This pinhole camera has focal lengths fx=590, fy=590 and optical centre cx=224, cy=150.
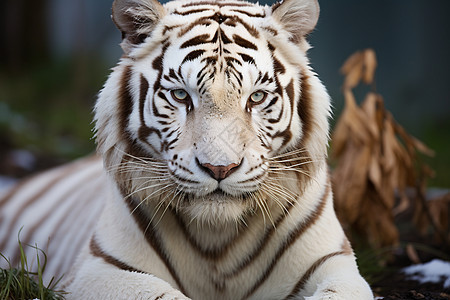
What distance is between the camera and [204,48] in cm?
169

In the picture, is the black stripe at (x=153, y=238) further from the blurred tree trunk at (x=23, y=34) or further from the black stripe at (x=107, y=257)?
the blurred tree trunk at (x=23, y=34)

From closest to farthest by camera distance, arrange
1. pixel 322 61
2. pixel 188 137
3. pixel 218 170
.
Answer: pixel 218 170, pixel 188 137, pixel 322 61

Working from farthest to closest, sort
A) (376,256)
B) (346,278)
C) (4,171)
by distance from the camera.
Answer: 1. (4,171)
2. (376,256)
3. (346,278)

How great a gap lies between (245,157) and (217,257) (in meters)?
0.40

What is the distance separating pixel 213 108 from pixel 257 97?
15 cm

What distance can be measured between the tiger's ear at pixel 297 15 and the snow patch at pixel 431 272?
1155mm

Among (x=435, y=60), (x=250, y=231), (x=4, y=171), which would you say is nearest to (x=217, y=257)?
(x=250, y=231)

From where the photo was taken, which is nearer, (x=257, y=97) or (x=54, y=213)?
(x=257, y=97)

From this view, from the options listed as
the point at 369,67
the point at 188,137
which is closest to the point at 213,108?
the point at 188,137

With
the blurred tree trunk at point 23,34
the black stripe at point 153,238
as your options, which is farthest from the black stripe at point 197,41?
the blurred tree trunk at point 23,34

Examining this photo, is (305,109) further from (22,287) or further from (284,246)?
(22,287)

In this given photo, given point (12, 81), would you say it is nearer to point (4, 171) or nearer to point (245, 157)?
point (4, 171)

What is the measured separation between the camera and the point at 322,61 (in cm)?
744

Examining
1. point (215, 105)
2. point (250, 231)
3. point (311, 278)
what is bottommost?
point (311, 278)
